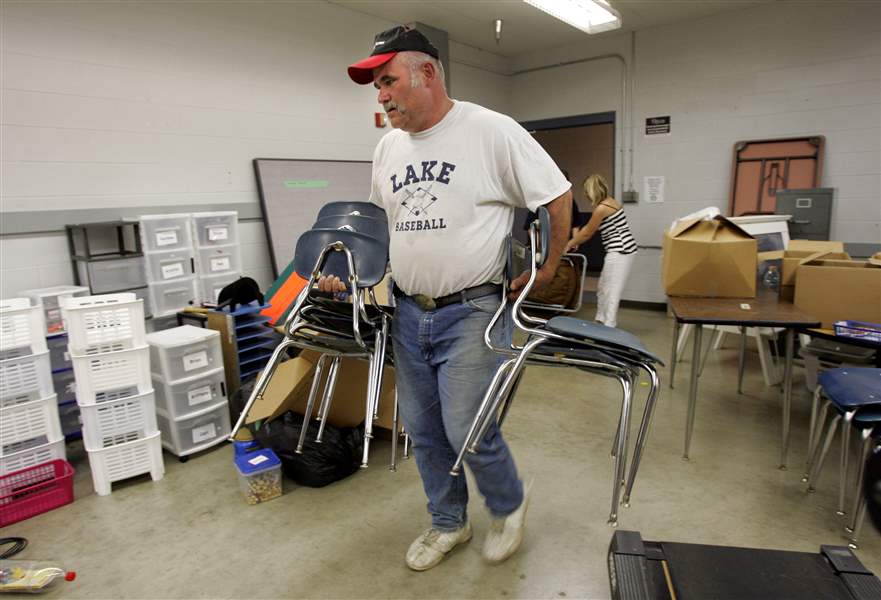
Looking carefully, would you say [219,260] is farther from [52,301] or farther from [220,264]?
[52,301]

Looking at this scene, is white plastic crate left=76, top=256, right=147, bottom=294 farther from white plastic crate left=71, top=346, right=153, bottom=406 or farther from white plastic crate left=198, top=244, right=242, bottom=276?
white plastic crate left=71, top=346, right=153, bottom=406

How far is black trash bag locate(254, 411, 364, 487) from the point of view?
2555 millimetres

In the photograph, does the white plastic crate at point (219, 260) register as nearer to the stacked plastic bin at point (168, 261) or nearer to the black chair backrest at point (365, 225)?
the stacked plastic bin at point (168, 261)

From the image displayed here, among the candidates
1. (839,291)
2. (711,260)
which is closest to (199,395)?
(711,260)

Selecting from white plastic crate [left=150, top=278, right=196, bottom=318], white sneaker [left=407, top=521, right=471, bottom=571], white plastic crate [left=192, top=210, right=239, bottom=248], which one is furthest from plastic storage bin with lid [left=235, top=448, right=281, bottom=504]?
white plastic crate [left=192, top=210, right=239, bottom=248]

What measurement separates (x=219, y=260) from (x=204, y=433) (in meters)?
1.22

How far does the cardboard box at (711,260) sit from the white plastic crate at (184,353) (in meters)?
2.49

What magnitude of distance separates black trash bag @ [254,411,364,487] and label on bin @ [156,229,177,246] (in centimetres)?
142

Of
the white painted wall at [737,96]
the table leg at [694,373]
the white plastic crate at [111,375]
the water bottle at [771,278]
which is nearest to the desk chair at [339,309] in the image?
the white plastic crate at [111,375]

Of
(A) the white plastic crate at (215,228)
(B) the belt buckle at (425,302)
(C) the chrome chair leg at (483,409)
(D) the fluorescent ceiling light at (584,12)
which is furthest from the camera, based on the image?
(D) the fluorescent ceiling light at (584,12)

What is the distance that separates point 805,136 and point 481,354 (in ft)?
16.2

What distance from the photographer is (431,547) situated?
78.9 inches

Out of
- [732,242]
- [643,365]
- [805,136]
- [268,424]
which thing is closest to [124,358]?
[268,424]

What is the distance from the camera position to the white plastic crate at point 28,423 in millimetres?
2434
